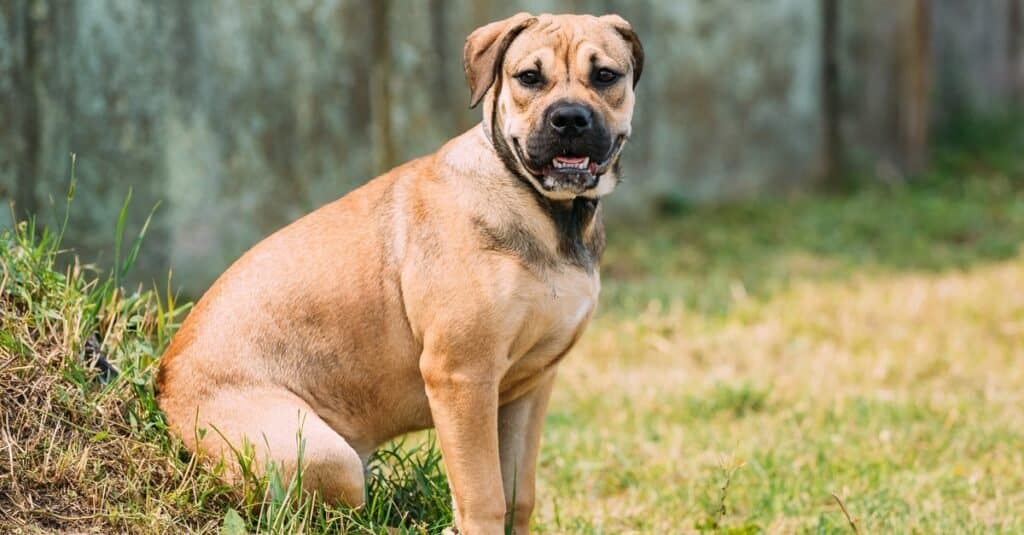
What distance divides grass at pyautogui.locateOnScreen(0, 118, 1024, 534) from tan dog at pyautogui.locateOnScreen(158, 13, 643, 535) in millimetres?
210

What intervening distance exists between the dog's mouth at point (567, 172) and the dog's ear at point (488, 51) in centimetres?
28

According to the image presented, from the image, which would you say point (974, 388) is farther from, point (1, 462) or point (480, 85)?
point (1, 462)

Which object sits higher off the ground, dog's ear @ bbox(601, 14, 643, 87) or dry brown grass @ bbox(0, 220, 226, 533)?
dog's ear @ bbox(601, 14, 643, 87)

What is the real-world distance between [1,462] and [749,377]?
13.4 feet

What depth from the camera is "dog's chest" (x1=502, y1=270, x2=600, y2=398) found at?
13.4ft

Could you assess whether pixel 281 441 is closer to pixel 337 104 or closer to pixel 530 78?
pixel 530 78

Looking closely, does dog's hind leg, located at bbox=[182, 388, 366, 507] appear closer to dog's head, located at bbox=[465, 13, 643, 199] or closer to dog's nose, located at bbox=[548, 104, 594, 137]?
dog's head, located at bbox=[465, 13, 643, 199]

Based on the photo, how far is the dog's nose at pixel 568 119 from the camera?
4.03m

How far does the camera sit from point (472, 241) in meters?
4.13

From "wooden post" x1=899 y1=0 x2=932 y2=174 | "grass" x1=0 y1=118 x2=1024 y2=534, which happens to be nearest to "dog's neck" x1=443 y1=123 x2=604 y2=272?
"grass" x1=0 y1=118 x2=1024 y2=534

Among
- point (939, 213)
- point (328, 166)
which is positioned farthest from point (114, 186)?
point (939, 213)

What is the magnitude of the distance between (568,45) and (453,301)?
2.88 ft

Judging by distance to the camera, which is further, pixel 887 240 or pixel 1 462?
pixel 887 240

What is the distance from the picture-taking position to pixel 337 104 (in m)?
8.53
